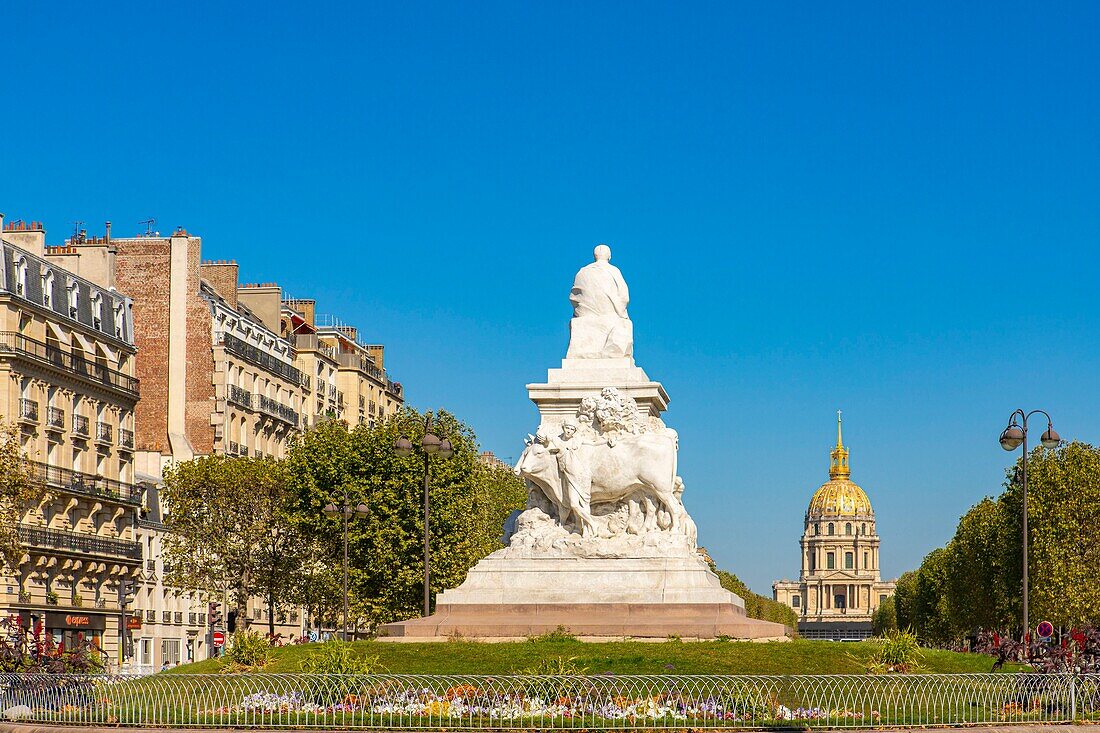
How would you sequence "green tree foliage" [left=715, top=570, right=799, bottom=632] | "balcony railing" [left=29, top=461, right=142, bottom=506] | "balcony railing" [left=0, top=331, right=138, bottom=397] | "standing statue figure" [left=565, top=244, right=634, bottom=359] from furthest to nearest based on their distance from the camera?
"green tree foliage" [left=715, top=570, right=799, bottom=632], "balcony railing" [left=29, top=461, right=142, bottom=506], "balcony railing" [left=0, top=331, right=138, bottom=397], "standing statue figure" [left=565, top=244, right=634, bottom=359]

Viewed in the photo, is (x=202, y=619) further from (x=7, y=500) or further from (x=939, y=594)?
(x=939, y=594)

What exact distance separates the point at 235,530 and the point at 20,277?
1205 cm

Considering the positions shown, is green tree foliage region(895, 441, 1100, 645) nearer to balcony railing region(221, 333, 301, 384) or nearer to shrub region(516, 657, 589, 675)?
balcony railing region(221, 333, 301, 384)

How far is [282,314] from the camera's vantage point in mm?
97500

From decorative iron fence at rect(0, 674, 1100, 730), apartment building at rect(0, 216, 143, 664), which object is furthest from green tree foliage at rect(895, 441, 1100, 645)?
decorative iron fence at rect(0, 674, 1100, 730)

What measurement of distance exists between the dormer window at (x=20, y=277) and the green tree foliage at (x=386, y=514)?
11369mm

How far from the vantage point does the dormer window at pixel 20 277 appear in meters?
63.6

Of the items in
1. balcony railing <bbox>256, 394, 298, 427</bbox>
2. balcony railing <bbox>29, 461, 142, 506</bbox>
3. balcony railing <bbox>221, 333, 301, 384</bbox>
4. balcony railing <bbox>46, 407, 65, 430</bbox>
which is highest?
balcony railing <bbox>221, 333, 301, 384</bbox>

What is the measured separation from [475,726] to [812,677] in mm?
4860

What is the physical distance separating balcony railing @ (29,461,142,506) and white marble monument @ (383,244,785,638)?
28820 mm

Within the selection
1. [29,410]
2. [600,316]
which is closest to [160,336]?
[29,410]

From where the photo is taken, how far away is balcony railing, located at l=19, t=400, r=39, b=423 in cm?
6238

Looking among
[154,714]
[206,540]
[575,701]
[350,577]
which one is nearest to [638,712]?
[575,701]

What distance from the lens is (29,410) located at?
63156 mm
